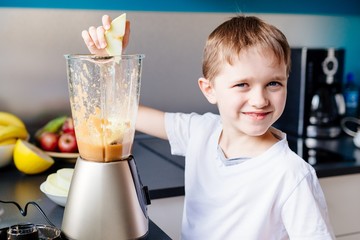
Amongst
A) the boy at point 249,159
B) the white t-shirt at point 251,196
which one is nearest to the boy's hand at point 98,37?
the boy at point 249,159

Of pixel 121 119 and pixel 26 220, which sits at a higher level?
pixel 121 119

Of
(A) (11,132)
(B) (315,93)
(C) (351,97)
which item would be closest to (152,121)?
(A) (11,132)

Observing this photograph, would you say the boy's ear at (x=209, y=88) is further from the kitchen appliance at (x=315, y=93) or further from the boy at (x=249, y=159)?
the kitchen appliance at (x=315, y=93)

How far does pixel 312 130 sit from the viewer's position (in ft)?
6.51

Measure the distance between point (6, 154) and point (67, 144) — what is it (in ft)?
0.61

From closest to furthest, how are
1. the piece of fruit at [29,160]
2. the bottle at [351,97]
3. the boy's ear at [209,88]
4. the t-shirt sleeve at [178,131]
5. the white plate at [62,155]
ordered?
the boy's ear at [209,88]
the t-shirt sleeve at [178,131]
the piece of fruit at [29,160]
the white plate at [62,155]
the bottle at [351,97]

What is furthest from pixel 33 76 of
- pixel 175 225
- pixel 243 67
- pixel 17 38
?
pixel 243 67

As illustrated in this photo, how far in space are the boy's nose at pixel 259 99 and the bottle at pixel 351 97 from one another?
132cm

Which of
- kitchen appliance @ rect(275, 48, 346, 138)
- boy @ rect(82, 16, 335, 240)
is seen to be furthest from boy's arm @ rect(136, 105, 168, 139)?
kitchen appliance @ rect(275, 48, 346, 138)

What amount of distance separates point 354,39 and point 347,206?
37.0 inches

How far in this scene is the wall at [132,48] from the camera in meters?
1.70

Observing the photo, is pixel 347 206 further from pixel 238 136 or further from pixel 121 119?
pixel 121 119

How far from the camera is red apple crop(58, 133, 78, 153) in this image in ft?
5.08

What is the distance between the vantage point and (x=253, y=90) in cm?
98
